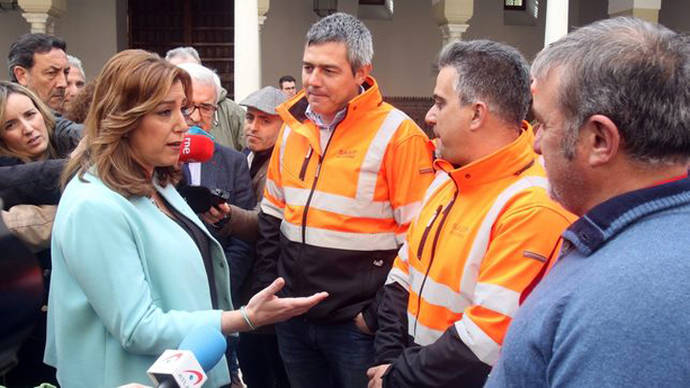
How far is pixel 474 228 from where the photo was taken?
1.98 m

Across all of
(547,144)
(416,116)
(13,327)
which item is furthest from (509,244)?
(416,116)

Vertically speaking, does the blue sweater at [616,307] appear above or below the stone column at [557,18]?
below

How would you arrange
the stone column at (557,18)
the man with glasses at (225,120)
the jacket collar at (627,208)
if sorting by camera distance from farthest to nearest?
1. the stone column at (557,18)
2. the man with glasses at (225,120)
3. the jacket collar at (627,208)

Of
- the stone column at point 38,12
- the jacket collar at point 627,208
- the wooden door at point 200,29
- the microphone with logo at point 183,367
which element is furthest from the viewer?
the wooden door at point 200,29

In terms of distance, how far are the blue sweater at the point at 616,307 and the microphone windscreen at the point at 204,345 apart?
72 cm

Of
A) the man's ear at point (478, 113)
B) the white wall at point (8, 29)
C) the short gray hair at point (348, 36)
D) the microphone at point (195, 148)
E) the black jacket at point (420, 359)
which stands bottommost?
the black jacket at point (420, 359)

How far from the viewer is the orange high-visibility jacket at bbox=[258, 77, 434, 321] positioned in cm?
270

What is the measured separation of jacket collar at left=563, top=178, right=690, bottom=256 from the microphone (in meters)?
2.01

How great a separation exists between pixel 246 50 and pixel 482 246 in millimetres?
10017

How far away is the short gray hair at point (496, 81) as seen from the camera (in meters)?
2.08

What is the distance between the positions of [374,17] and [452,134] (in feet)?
48.0

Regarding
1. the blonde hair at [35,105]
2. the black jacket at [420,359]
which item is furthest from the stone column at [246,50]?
the black jacket at [420,359]

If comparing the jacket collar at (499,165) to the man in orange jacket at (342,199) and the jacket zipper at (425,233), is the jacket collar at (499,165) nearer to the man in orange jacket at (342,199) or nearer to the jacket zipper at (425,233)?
the jacket zipper at (425,233)

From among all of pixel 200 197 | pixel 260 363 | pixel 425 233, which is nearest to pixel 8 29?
pixel 260 363
